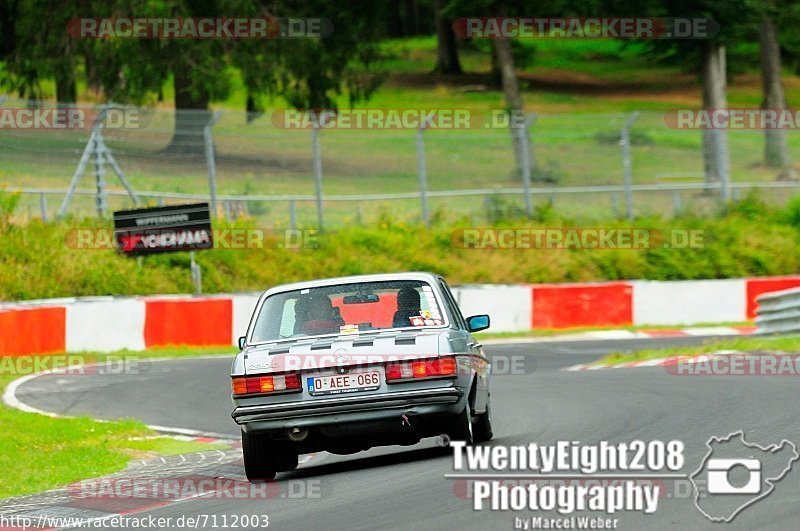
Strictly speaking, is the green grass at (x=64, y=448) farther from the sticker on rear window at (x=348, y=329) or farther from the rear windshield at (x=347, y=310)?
the sticker on rear window at (x=348, y=329)

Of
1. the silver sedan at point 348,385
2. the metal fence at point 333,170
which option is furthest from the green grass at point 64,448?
the metal fence at point 333,170

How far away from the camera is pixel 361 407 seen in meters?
9.09

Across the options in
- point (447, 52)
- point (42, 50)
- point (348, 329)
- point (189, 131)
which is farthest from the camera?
point (447, 52)

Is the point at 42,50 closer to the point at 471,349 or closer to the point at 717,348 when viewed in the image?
the point at 717,348

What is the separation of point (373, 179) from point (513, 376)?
1134 cm

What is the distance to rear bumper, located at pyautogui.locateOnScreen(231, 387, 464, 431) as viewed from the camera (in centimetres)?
908

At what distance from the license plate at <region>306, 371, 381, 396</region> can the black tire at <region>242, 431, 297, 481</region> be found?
0.52 metres

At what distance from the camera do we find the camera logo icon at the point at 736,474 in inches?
280

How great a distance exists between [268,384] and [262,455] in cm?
57

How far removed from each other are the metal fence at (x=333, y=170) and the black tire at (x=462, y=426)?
1462 centimetres

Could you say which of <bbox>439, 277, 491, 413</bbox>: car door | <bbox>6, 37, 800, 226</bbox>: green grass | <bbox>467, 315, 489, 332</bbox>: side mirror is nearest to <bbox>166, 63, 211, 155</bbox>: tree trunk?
<bbox>6, 37, 800, 226</bbox>: green grass

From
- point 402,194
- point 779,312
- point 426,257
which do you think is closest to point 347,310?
point 779,312

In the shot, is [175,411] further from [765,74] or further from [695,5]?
[765,74]

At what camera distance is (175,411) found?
14.3 meters
